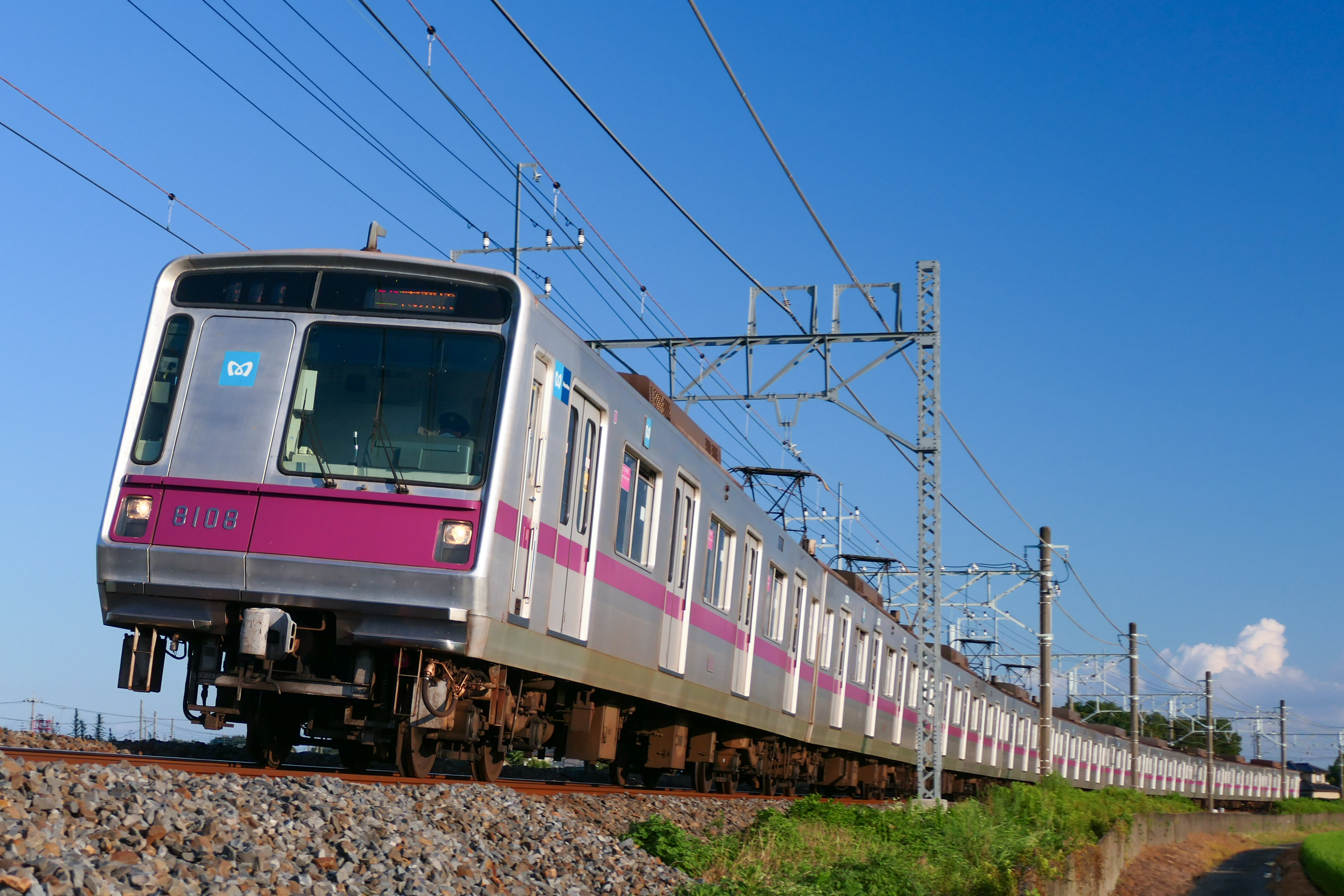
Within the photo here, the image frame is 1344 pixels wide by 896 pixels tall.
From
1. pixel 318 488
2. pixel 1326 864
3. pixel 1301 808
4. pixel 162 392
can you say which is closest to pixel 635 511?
pixel 318 488

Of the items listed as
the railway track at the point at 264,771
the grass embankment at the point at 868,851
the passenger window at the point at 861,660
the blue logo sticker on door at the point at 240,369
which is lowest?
the grass embankment at the point at 868,851

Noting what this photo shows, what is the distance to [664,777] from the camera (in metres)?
20.3

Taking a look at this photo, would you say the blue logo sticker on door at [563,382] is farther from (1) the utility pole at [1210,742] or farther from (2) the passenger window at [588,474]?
(1) the utility pole at [1210,742]

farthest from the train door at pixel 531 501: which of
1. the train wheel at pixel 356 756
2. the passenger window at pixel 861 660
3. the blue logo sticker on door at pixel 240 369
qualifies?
the passenger window at pixel 861 660

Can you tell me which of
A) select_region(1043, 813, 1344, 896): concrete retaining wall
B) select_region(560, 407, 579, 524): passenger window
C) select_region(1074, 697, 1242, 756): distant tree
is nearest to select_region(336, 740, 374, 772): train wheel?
select_region(560, 407, 579, 524): passenger window

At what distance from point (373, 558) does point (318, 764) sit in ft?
15.7

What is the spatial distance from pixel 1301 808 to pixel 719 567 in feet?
206

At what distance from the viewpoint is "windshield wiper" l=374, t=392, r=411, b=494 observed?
7.37m

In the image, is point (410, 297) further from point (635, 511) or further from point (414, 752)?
point (635, 511)

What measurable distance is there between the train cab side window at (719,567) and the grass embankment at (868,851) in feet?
6.62

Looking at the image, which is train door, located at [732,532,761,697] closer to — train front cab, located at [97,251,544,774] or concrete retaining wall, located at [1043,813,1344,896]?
concrete retaining wall, located at [1043,813,1344,896]

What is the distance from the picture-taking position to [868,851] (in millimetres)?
9625

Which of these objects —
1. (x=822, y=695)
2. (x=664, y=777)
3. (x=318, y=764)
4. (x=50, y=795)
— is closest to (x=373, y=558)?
(x=50, y=795)

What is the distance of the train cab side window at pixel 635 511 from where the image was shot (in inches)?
384
